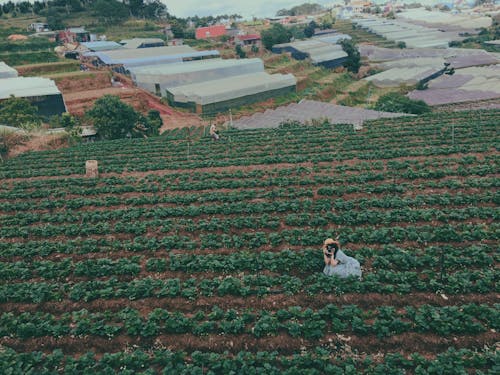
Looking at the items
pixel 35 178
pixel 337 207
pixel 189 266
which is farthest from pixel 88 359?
pixel 35 178

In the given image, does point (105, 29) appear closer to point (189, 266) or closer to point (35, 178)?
point (35, 178)

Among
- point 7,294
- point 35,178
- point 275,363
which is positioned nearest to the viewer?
point 275,363

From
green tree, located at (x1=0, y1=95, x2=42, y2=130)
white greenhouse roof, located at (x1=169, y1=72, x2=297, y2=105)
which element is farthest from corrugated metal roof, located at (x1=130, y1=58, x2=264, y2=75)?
green tree, located at (x1=0, y1=95, x2=42, y2=130)

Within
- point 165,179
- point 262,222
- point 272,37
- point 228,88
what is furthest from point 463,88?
point 262,222

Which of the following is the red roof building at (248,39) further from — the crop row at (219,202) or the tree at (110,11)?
the crop row at (219,202)

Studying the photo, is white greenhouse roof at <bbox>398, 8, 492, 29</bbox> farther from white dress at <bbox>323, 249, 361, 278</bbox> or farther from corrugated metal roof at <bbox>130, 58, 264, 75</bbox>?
white dress at <bbox>323, 249, 361, 278</bbox>

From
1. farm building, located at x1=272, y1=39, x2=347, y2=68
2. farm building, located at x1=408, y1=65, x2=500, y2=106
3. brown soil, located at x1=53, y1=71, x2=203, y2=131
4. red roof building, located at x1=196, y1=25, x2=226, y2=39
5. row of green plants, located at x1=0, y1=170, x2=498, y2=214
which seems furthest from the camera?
red roof building, located at x1=196, y1=25, x2=226, y2=39

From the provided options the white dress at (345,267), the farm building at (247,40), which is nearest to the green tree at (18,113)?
the white dress at (345,267)
